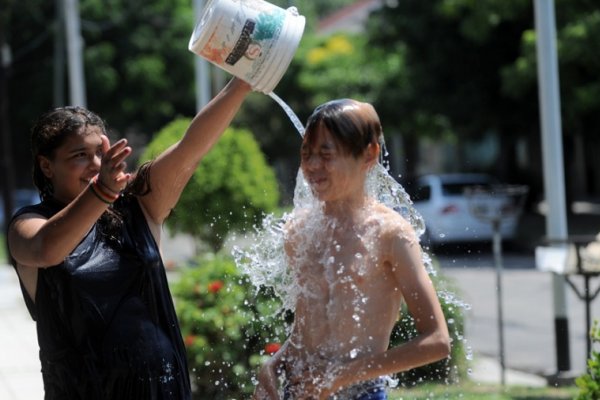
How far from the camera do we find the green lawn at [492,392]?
19.0 ft

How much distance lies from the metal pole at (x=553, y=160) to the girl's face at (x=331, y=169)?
5.15 meters

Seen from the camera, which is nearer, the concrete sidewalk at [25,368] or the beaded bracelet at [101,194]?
the beaded bracelet at [101,194]

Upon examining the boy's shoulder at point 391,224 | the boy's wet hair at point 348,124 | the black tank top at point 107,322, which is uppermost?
the boy's wet hair at point 348,124

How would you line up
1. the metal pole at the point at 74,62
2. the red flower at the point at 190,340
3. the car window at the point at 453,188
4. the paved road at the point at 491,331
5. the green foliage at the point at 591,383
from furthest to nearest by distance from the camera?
the car window at the point at 453,188 < the metal pole at the point at 74,62 < the paved road at the point at 491,331 < the red flower at the point at 190,340 < the green foliage at the point at 591,383

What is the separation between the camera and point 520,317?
11.4 m

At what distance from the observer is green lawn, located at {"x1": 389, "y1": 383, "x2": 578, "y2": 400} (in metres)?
5.79

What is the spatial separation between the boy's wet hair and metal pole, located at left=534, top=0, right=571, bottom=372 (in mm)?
5166

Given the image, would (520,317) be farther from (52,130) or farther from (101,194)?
(101,194)

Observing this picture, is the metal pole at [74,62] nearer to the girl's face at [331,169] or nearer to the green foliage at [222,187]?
the green foliage at [222,187]

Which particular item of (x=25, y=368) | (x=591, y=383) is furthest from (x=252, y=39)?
(x=25, y=368)

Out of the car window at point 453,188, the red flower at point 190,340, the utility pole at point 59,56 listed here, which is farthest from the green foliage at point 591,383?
the utility pole at point 59,56

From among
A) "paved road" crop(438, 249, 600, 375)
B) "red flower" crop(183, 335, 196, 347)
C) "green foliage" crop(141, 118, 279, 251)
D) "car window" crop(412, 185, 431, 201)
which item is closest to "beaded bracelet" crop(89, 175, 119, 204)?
"car window" crop(412, 185, 431, 201)

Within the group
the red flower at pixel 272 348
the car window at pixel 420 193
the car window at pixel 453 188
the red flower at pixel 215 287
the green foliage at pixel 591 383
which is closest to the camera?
the green foliage at pixel 591 383

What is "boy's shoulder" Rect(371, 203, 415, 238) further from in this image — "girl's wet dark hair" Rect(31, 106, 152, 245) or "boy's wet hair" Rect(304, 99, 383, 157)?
"girl's wet dark hair" Rect(31, 106, 152, 245)
